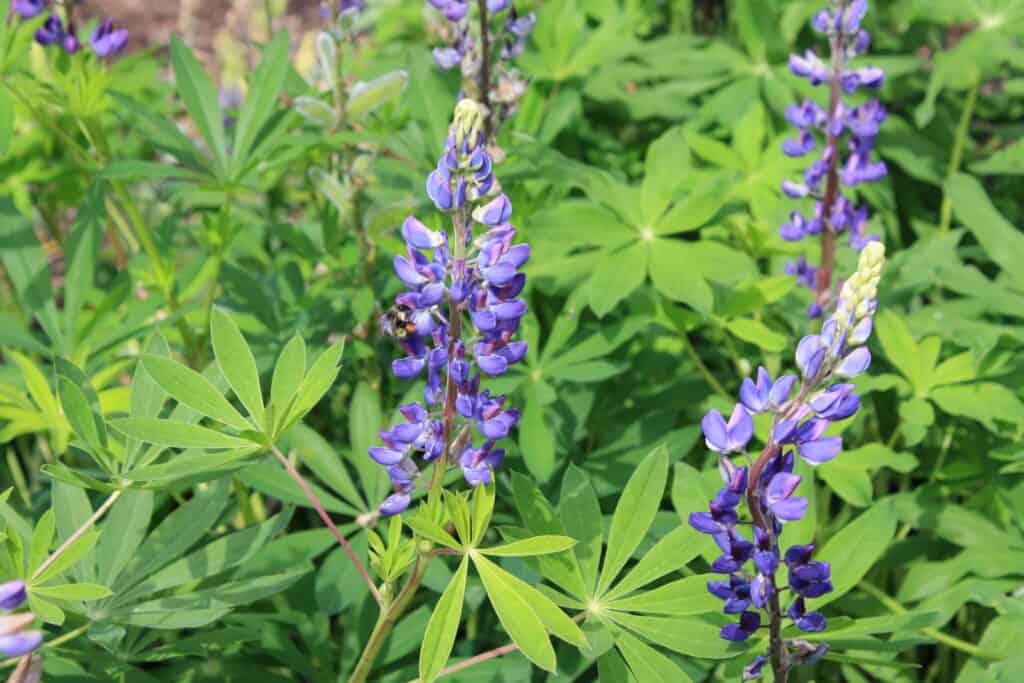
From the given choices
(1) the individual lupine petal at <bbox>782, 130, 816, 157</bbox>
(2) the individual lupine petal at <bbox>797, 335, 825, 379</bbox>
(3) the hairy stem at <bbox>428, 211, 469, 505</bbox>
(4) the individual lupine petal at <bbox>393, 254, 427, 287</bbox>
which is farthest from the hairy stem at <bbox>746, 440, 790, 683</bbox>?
(1) the individual lupine petal at <bbox>782, 130, 816, 157</bbox>

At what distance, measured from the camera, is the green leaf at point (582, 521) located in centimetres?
187

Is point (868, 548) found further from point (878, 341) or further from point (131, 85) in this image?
point (131, 85)

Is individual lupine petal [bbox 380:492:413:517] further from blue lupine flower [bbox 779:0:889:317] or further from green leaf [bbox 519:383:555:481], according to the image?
blue lupine flower [bbox 779:0:889:317]

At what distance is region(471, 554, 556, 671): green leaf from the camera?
5.09 ft

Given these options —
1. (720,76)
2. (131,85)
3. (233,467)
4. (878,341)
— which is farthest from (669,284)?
(131,85)

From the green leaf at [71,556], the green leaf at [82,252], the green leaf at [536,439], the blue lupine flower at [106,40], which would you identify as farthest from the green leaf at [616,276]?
the blue lupine flower at [106,40]

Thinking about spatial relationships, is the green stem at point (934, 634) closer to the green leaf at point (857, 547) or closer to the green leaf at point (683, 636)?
the green leaf at point (857, 547)

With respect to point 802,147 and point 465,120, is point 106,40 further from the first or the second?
point 802,147

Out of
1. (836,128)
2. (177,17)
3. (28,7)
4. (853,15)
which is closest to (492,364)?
(836,128)

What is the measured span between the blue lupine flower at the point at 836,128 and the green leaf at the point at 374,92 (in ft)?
3.36

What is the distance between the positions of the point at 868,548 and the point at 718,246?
908 mm

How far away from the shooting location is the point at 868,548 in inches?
80.9

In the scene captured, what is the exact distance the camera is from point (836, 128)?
244cm

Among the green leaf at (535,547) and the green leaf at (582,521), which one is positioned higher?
the green leaf at (535,547)
